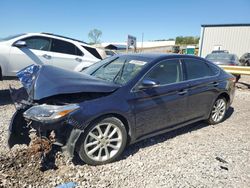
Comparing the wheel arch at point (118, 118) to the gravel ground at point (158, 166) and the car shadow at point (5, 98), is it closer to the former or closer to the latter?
the gravel ground at point (158, 166)

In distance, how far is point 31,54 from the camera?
21.5 ft

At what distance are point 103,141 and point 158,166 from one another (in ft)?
2.85

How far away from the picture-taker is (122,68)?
399 cm

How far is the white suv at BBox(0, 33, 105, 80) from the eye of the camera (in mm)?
6273

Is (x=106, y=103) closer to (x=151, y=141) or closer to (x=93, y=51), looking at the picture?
(x=151, y=141)

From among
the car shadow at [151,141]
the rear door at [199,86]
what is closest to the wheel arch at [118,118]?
the car shadow at [151,141]

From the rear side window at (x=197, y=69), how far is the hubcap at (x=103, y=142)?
6.11 ft

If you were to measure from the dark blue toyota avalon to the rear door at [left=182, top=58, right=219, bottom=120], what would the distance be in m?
0.02

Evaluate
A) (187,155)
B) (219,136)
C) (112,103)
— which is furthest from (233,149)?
(112,103)

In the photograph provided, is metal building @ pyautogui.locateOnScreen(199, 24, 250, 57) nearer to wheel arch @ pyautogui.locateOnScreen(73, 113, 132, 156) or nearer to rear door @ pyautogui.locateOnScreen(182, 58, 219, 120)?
rear door @ pyautogui.locateOnScreen(182, 58, 219, 120)

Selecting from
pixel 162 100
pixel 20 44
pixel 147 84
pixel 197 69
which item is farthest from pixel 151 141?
pixel 20 44

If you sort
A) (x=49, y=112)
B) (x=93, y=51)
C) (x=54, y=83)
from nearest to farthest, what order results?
(x=49, y=112)
(x=54, y=83)
(x=93, y=51)

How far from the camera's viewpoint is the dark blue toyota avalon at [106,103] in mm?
2982

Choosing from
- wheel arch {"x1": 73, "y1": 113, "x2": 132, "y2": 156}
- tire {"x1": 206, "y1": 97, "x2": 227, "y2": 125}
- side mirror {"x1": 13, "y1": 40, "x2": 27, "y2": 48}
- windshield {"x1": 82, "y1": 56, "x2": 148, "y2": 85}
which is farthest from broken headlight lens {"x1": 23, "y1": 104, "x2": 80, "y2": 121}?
side mirror {"x1": 13, "y1": 40, "x2": 27, "y2": 48}
